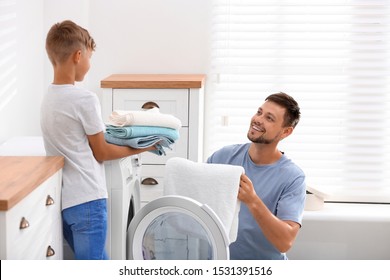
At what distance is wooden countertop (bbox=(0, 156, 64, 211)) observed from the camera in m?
1.64

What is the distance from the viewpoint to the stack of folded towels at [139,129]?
2371mm

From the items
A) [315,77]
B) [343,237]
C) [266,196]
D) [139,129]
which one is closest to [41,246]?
[139,129]

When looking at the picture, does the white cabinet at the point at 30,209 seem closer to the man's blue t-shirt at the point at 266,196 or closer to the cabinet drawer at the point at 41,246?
the cabinet drawer at the point at 41,246

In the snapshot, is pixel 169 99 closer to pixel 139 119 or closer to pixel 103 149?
pixel 139 119

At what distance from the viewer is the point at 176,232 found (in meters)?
2.37

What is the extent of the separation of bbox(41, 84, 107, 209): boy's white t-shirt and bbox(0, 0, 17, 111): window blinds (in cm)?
85

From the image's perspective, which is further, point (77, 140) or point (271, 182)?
point (271, 182)

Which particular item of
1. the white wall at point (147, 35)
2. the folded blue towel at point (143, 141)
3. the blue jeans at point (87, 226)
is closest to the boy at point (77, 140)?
the blue jeans at point (87, 226)

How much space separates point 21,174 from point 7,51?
127cm

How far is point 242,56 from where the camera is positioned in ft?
12.6

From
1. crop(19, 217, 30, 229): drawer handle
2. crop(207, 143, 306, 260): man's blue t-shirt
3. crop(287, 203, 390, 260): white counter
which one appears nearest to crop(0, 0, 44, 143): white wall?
crop(207, 143, 306, 260): man's blue t-shirt
